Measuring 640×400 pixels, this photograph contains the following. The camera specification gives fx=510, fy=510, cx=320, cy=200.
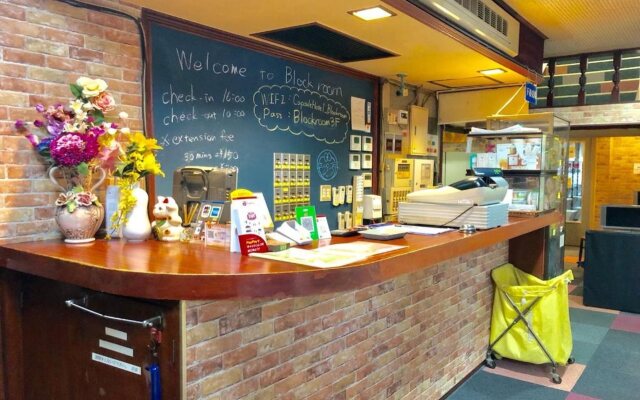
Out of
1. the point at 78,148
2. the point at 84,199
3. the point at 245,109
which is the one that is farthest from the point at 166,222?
the point at 245,109

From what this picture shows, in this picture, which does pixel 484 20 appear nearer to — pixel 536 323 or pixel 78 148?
pixel 536 323

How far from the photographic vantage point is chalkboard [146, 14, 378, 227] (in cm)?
298

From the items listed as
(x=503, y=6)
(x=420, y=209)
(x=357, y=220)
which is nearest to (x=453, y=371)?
(x=420, y=209)

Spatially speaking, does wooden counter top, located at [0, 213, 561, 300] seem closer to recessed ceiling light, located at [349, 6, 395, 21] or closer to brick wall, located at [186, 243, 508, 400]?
brick wall, located at [186, 243, 508, 400]

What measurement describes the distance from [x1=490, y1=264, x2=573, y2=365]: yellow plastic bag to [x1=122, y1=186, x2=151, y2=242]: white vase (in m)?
2.62

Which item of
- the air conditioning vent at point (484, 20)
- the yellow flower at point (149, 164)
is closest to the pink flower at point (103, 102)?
the yellow flower at point (149, 164)

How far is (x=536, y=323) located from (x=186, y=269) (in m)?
2.89

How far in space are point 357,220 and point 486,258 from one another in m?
1.28

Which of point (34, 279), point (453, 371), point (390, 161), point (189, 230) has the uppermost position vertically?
point (390, 161)

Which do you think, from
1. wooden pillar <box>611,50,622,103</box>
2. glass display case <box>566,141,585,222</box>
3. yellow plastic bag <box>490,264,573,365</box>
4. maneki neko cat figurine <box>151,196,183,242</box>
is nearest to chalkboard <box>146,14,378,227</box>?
maneki neko cat figurine <box>151,196,183,242</box>

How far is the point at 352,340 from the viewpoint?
2.47 metres

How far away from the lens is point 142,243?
7.16 feet

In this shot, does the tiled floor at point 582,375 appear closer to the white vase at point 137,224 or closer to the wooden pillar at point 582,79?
the white vase at point 137,224

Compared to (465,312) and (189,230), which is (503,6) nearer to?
(465,312)
